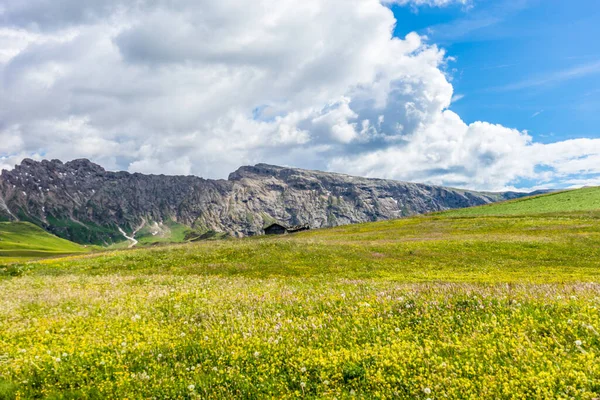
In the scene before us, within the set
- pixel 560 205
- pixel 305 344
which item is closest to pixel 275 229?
pixel 560 205

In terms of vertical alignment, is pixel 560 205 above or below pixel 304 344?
above

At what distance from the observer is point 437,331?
29.2 ft

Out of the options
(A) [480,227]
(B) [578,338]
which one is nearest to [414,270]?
(B) [578,338]

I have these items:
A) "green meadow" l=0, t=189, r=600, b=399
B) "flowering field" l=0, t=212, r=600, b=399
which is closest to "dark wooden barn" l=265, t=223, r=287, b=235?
"green meadow" l=0, t=189, r=600, b=399

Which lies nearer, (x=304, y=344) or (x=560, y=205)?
(x=304, y=344)

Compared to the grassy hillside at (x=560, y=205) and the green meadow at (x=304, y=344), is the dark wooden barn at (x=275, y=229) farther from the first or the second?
the green meadow at (x=304, y=344)

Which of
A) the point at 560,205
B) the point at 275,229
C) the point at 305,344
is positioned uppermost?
the point at 560,205

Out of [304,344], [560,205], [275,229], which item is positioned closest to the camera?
[304,344]

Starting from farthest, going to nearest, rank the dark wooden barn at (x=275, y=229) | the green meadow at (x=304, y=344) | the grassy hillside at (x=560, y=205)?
1. the dark wooden barn at (x=275, y=229)
2. the grassy hillside at (x=560, y=205)
3. the green meadow at (x=304, y=344)

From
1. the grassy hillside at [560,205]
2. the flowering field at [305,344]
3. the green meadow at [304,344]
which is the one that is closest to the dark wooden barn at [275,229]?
the grassy hillside at [560,205]

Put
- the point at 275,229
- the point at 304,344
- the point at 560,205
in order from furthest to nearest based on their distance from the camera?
the point at 275,229
the point at 560,205
the point at 304,344

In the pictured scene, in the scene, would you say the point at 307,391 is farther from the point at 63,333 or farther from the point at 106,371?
the point at 63,333

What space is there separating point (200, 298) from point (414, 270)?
23.0m

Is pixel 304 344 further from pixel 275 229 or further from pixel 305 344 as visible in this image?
pixel 275 229
